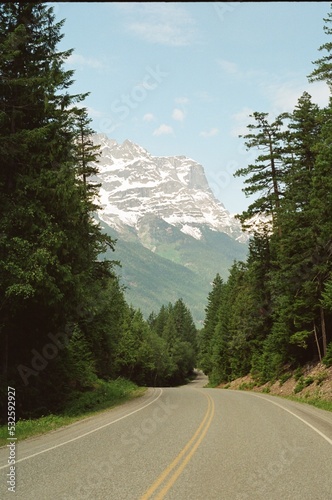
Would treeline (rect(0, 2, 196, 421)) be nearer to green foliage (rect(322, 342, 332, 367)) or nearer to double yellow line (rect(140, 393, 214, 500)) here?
double yellow line (rect(140, 393, 214, 500))

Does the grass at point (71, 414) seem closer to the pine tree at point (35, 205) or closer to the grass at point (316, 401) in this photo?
the pine tree at point (35, 205)

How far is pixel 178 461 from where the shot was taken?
9.17 metres

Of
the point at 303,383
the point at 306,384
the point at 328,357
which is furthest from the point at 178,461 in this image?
the point at 303,383

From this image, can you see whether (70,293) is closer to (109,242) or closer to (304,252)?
(109,242)

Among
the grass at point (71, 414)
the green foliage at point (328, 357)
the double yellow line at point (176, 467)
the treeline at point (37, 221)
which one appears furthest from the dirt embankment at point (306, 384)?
the treeline at point (37, 221)

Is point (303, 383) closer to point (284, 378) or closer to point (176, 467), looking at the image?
point (284, 378)

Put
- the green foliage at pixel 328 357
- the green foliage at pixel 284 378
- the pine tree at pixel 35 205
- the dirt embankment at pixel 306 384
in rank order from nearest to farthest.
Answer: the pine tree at pixel 35 205
the dirt embankment at pixel 306 384
the green foliage at pixel 328 357
the green foliage at pixel 284 378

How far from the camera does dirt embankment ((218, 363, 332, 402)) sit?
25.4m

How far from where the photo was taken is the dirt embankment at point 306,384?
25362 mm

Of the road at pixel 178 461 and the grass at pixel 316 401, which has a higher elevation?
the road at pixel 178 461

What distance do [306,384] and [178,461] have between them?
22.2 metres

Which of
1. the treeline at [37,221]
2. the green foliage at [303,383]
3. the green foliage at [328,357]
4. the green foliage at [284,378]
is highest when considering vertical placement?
the treeline at [37,221]

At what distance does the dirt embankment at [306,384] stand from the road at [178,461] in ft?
33.2

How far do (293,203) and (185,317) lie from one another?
121259 millimetres
